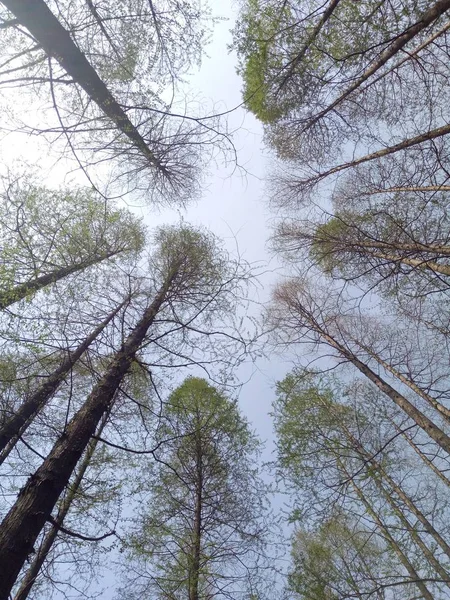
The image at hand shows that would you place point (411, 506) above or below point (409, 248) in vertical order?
below

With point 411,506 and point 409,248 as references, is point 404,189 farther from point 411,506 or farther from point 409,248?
point 411,506

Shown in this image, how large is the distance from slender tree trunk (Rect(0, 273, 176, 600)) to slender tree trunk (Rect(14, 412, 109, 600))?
10.7 inches

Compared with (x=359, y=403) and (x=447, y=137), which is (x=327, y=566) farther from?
(x=447, y=137)

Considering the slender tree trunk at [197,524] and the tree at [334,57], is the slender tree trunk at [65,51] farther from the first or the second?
the slender tree trunk at [197,524]

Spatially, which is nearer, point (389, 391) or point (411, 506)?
point (389, 391)

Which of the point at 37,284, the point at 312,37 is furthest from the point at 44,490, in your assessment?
the point at 312,37

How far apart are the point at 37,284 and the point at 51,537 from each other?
3.86m

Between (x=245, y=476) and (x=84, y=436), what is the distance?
422 cm

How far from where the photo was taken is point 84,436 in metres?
3.21

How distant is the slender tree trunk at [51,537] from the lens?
4.23 meters

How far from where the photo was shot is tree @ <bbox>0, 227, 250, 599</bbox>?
229 cm

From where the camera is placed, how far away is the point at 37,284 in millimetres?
4613

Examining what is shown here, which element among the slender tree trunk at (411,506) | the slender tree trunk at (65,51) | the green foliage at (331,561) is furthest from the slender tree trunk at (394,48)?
the green foliage at (331,561)

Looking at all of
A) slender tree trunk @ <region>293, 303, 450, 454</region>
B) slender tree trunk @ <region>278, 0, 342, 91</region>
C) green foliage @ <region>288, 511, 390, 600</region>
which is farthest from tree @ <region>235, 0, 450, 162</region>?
green foliage @ <region>288, 511, 390, 600</region>
